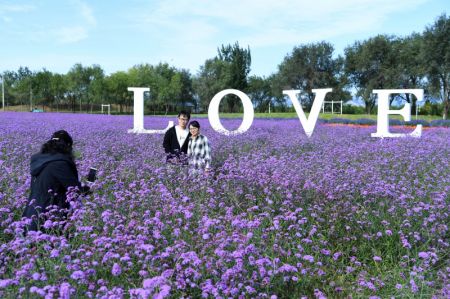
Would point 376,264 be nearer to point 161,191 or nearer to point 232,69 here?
point 161,191

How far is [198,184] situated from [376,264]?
2.11 metres

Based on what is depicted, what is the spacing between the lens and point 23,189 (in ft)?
14.7

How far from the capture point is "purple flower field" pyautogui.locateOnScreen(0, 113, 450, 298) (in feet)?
8.86

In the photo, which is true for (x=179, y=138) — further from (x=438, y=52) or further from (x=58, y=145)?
(x=438, y=52)

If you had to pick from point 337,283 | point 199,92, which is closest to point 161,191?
point 337,283

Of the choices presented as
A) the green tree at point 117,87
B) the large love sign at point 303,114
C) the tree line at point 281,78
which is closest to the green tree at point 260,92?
the tree line at point 281,78

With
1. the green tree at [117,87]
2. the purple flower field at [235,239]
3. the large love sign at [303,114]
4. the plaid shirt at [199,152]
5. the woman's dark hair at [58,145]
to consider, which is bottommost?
the purple flower field at [235,239]

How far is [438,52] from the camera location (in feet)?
108

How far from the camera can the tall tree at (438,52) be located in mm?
32312

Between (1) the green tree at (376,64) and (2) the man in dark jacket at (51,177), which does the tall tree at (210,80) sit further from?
(2) the man in dark jacket at (51,177)

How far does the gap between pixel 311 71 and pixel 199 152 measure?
45.8 meters

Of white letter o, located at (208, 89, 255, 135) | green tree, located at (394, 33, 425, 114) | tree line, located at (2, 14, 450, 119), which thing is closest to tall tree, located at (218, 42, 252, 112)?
tree line, located at (2, 14, 450, 119)

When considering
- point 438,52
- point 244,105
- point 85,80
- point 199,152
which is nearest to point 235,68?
point 85,80

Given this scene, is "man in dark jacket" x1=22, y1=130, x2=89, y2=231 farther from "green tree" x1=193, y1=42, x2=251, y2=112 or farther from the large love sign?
"green tree" x1=193, y1=42, x2=251, y2=112
